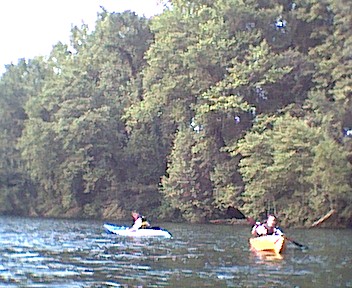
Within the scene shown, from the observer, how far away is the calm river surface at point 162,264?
45.7ft

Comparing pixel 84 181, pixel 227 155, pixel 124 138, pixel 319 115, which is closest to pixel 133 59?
pixel 124 138

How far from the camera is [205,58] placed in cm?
4012

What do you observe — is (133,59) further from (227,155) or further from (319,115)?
(319,115)

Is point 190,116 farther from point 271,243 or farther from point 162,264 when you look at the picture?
point 162,264

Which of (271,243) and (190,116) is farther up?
(190,116)

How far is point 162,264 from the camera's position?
17109mm

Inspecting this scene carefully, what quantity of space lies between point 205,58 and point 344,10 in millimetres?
8286

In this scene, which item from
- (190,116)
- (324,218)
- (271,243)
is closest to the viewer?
(271,243)

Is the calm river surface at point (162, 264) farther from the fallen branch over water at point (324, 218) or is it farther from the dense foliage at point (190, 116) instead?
the dense foliage at point (190, 116)

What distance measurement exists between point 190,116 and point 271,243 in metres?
21.7

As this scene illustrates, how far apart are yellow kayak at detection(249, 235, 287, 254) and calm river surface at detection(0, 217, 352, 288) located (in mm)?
378

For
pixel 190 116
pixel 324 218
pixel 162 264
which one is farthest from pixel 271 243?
pixel 190 116

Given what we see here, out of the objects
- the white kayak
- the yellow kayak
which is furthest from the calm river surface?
the white kayak

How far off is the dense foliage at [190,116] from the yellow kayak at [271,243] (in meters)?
13.2
